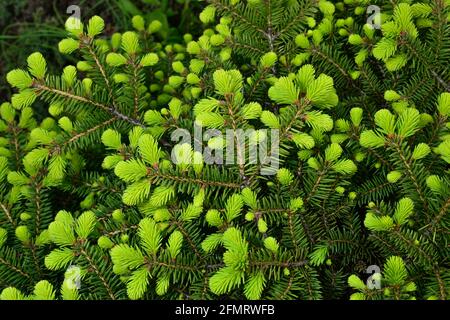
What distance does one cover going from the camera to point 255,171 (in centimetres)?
157

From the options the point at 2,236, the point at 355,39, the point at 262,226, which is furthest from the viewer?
the point at 355,39

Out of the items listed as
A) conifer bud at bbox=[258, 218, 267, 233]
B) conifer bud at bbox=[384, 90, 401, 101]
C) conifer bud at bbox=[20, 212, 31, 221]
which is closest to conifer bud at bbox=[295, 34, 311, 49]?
conifer bud at bbox=[384, 90, 401, 101]

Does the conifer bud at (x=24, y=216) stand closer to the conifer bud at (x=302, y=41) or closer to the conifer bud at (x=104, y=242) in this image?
the conifer bud at (x=104, y=242)

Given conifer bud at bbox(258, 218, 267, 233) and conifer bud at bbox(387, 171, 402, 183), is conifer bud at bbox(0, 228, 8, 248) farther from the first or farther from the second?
conifer bud at bbox(387, 171, 402, 183)

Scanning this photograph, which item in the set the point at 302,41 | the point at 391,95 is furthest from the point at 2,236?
the point at 391,95

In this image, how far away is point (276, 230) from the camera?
1685mm

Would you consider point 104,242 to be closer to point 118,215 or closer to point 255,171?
point 118,215

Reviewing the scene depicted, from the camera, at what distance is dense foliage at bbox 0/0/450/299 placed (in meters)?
1.47

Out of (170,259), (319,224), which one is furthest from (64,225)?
(319,224)

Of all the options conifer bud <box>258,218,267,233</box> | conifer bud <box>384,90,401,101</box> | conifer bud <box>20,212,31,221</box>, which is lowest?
conifer bud <box>258,218,267,233</box>

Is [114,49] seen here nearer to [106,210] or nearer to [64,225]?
[106,210]

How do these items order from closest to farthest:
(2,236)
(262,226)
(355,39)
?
(262,226)
(2,236)
(355,39)

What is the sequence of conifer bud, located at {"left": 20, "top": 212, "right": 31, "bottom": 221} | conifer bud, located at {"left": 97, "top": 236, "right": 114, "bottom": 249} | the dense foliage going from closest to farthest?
the dense foliage, conifer bud, located at {"left": 97, "top": 236, "right": 114, "bottom": 249}, conifer bud, located at {"left": 20, "top": 212, "right": 31, "bottom": 221}

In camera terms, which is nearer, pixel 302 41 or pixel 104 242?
pixel 104 242
